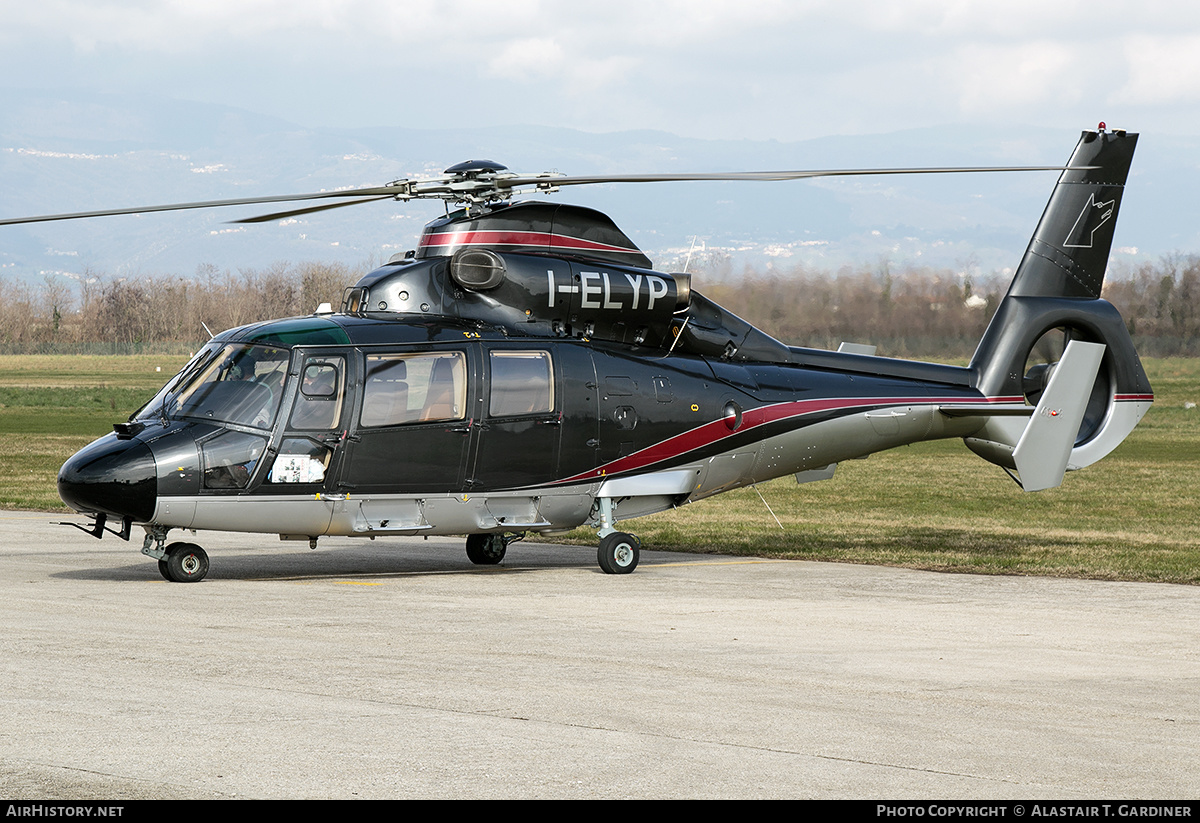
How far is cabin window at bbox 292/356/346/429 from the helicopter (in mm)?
22

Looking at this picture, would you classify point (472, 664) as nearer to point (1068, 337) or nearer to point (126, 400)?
point (1068, 337)

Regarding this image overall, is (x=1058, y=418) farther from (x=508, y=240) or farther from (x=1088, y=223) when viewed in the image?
(x=508, y=240)

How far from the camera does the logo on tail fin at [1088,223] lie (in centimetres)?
1733

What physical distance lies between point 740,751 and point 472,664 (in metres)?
2.92

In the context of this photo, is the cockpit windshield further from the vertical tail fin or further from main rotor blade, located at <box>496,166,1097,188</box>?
the vertical tail fin

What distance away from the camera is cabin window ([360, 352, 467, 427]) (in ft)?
44.7

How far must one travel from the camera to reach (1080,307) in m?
17.3

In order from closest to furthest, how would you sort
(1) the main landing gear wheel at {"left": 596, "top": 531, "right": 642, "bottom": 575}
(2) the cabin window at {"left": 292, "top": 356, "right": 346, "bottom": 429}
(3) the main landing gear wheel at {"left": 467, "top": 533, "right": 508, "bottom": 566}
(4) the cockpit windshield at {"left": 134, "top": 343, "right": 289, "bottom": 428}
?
(4) the cockpit windshield at {"left": 134, "top": 343, "right": 289, "bottom": 428} → (2) the cabin window at {"left": 292, "top": 356, "right": 346, "bottom": 429} → (1) the main landing gear wheel at {"left": 596, "top": 531, "right": 642, "bottom": 575} → (3) the main landing gear wheel at {"left": 467, "top": 533, "right": 508, "bottom": 566}

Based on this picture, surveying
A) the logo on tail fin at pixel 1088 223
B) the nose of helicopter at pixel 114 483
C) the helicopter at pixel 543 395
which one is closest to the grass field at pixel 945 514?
the helicopter at pixel 543 395

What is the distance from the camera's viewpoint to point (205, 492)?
1288 cm

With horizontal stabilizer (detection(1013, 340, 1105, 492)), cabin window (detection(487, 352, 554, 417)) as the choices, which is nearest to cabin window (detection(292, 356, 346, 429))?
cabin window (detection(487, 352, 554, 417))

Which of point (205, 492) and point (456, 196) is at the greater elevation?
point (456, 196)

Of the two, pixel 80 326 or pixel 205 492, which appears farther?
pixel 80 326

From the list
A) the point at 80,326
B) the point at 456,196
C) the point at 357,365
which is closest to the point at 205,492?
the point at 357,365
